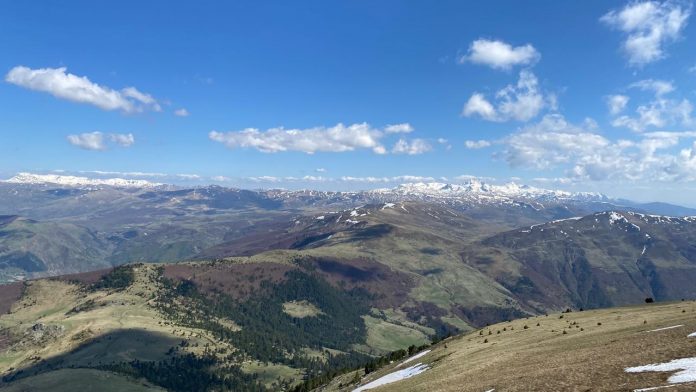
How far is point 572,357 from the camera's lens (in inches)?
1748

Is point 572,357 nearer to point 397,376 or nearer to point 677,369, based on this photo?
point 677,369

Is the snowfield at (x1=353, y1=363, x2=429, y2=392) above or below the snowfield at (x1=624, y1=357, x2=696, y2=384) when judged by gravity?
below

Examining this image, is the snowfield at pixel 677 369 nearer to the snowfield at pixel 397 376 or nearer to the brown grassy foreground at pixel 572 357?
the brown grassy foreground at pixel 572 357

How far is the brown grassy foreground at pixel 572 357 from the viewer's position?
35188 mm

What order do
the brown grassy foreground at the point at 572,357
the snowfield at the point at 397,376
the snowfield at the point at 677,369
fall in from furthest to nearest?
1. the snowfield at the point at 397,376
2. the brown grassy foreground at the point at 572,357
3. the snowfield at the point at 677,369

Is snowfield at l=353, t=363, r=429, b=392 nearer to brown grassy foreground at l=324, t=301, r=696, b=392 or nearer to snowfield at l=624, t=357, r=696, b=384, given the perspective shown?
brown grassy foreground at l=324, t=301, r=696, b=392

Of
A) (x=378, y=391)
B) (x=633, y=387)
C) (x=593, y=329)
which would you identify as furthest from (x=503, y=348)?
(x=633, y=387)

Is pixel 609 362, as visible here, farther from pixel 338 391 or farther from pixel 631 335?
pixel 338 391

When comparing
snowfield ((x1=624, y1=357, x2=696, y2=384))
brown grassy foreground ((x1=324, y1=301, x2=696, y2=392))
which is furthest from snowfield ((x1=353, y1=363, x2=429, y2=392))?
snowfield ((x1=624, y1=357, x2=696, y2=384))

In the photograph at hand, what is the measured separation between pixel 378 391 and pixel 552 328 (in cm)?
3124

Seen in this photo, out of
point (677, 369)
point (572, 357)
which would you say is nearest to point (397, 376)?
point (572, 357)

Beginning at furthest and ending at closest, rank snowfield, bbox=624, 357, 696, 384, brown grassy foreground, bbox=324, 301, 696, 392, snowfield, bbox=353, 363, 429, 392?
snowfield, bbox=353, 363, 429, 392, brown grassy foreground, bbox=324, 301, 696, 392, snowfield, bbox=624, 357, 696, 384

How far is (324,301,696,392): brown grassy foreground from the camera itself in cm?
3519

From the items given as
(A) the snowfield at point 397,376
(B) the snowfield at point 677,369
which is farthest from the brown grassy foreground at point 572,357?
(A) the snowfield at point 397,376
